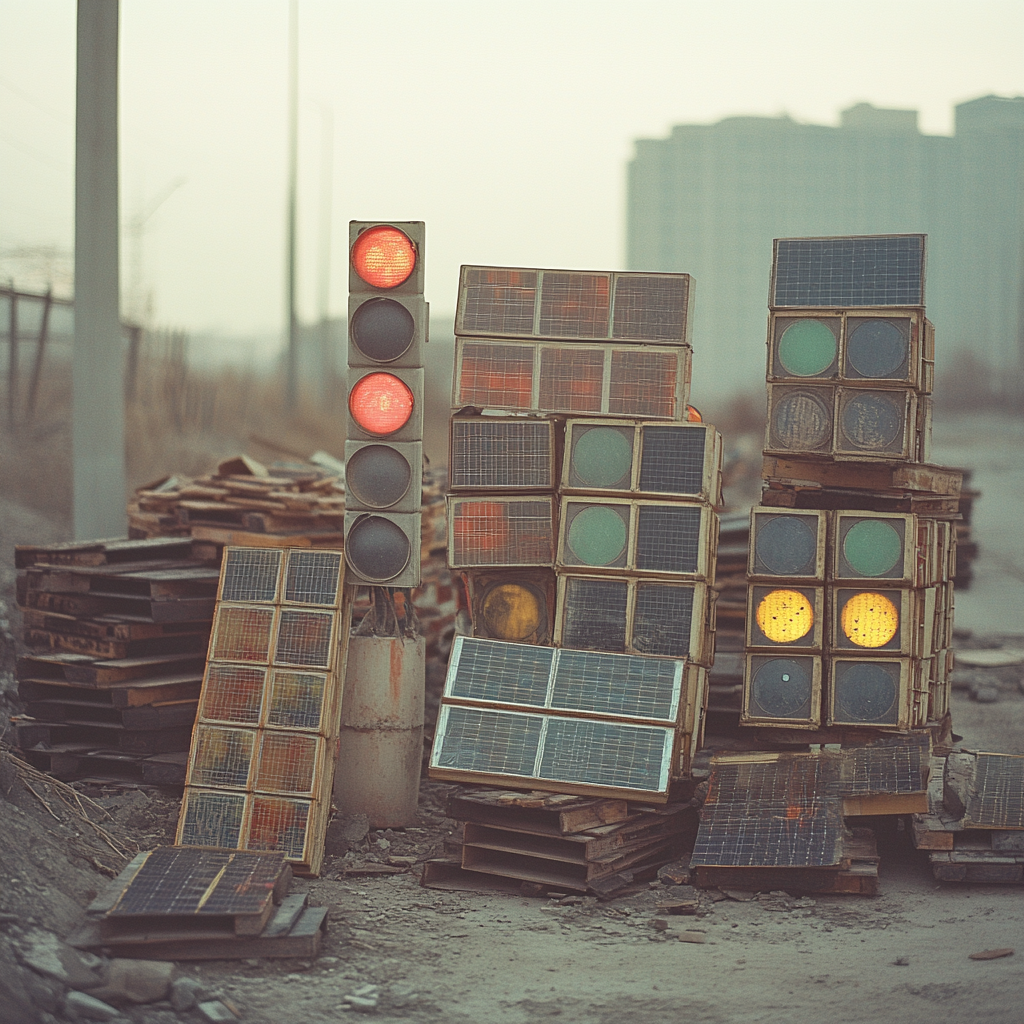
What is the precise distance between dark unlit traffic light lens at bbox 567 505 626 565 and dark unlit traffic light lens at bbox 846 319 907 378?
2.11 meters

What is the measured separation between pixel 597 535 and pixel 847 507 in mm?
2063

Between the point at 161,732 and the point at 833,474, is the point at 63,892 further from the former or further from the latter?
the point at 833,474

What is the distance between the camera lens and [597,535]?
8320mm

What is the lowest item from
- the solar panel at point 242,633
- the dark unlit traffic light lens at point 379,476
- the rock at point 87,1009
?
the rock at point 87,1009

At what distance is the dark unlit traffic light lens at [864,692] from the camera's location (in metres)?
8.22

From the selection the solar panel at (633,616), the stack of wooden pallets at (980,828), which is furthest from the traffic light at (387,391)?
the stack of wooden pallets at (980,828)

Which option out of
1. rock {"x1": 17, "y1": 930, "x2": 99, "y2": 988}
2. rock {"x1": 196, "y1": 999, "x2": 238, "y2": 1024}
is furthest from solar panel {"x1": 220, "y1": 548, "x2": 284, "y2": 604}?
rock {"x1": 196, "y1": 999, "x2": 238, "y2": 1024}

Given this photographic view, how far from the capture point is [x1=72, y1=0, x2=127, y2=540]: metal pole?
10570 millimetres

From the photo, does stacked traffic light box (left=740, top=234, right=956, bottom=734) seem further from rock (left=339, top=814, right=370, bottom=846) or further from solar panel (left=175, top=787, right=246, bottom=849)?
solar panel (left=175, top=787, right=246, bottom=849)

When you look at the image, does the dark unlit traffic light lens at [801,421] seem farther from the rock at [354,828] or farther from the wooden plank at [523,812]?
the rock at [354,828]

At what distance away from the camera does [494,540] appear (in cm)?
848

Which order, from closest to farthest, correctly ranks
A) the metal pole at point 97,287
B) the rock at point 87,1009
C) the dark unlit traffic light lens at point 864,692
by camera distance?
the rock at point 87,1009
the dark unlit traffic light lens at point 864,692
the metal pole at point 97,287

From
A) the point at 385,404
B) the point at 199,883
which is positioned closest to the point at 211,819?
the point at 199,883

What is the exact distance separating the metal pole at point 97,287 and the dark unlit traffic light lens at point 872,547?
668 cm
